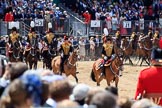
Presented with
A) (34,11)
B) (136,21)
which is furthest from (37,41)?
(136,21)

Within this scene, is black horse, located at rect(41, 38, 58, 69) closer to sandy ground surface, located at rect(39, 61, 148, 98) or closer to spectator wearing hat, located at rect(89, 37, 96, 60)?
sandy ground surface, located at rect(39, 61, 148, 98)

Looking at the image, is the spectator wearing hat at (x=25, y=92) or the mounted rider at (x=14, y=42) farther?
the mounted rider at (x=14, y=42)

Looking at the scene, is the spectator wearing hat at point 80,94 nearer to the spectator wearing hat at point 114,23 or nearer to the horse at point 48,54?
the horse at point 48,54

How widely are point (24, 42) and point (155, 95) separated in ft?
68.1

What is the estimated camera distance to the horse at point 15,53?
27.7 m

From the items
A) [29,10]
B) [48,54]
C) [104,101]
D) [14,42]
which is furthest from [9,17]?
[104,101]

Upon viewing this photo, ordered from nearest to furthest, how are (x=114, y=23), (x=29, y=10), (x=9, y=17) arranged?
1. (x=9, y=17)
2. (x=29, y=10)
3. (x=114, y=23)

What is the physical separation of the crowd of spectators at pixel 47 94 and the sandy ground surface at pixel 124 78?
1267 centimetres

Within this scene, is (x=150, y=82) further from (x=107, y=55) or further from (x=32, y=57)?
(x=32, y=57)

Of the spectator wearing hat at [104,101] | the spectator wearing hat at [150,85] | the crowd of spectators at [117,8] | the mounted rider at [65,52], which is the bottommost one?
the mounted rider at [65,52]

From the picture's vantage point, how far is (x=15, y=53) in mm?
27672

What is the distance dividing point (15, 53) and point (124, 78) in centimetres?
541

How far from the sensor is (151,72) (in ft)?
30.6

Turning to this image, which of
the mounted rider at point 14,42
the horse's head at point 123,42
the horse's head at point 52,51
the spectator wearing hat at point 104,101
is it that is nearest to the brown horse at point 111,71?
the horse's head at point 52,51
